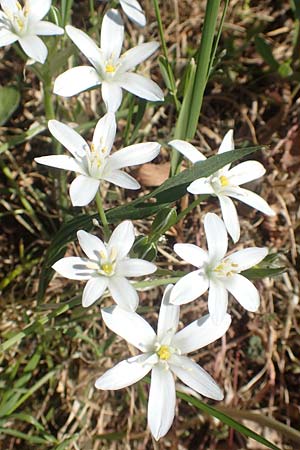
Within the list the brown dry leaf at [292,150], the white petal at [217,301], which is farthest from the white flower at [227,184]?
the brown dry leaf at [292,150]

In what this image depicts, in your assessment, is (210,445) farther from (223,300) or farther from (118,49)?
(118,49)

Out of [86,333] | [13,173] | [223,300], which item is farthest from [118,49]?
[86,333]

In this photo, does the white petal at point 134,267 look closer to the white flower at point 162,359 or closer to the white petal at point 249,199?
the white flower at point 162,359

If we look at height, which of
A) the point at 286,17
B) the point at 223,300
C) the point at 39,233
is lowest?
the point at 39,233

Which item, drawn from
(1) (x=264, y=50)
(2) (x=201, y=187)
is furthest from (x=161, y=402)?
(1) (x=264, y=50)

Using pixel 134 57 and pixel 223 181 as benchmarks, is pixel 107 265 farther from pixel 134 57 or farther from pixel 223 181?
pixel 134 57
